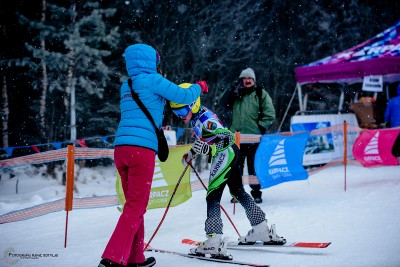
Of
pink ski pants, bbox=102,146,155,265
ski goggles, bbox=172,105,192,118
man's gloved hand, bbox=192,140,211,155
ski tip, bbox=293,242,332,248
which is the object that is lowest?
ski tip, bbox=293,242,332,248

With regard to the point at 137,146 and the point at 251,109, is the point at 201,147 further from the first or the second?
the point at 251,109

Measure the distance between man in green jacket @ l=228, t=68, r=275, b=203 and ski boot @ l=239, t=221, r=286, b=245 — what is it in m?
2.53

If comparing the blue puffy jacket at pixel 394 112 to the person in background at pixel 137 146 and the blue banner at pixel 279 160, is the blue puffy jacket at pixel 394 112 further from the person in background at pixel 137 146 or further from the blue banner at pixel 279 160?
the person in background at pixel 137 146

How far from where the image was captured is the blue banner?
20.4 ft

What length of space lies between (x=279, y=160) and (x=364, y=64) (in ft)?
20.7

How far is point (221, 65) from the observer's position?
14320mm

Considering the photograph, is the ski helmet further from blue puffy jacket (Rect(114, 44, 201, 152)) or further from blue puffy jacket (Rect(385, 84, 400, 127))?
blue puffy jacket (Rect(385, 84, 400, 127))

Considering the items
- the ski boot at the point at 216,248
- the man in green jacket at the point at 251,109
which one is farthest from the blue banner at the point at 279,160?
the ski boot at the point at 216,248

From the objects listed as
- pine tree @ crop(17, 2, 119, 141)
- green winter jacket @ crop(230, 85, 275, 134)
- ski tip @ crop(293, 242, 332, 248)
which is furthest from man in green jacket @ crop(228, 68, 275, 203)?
pine tree @ crop(17, 2, 119, 141)

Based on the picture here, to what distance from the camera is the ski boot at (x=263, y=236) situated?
3977mm

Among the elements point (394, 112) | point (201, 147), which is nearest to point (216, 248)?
point (201, 147)

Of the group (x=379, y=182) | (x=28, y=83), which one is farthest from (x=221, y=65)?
(x=379, y=182)

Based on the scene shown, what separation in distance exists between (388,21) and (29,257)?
20.9 metres

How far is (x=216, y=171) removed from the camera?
3797 mm
